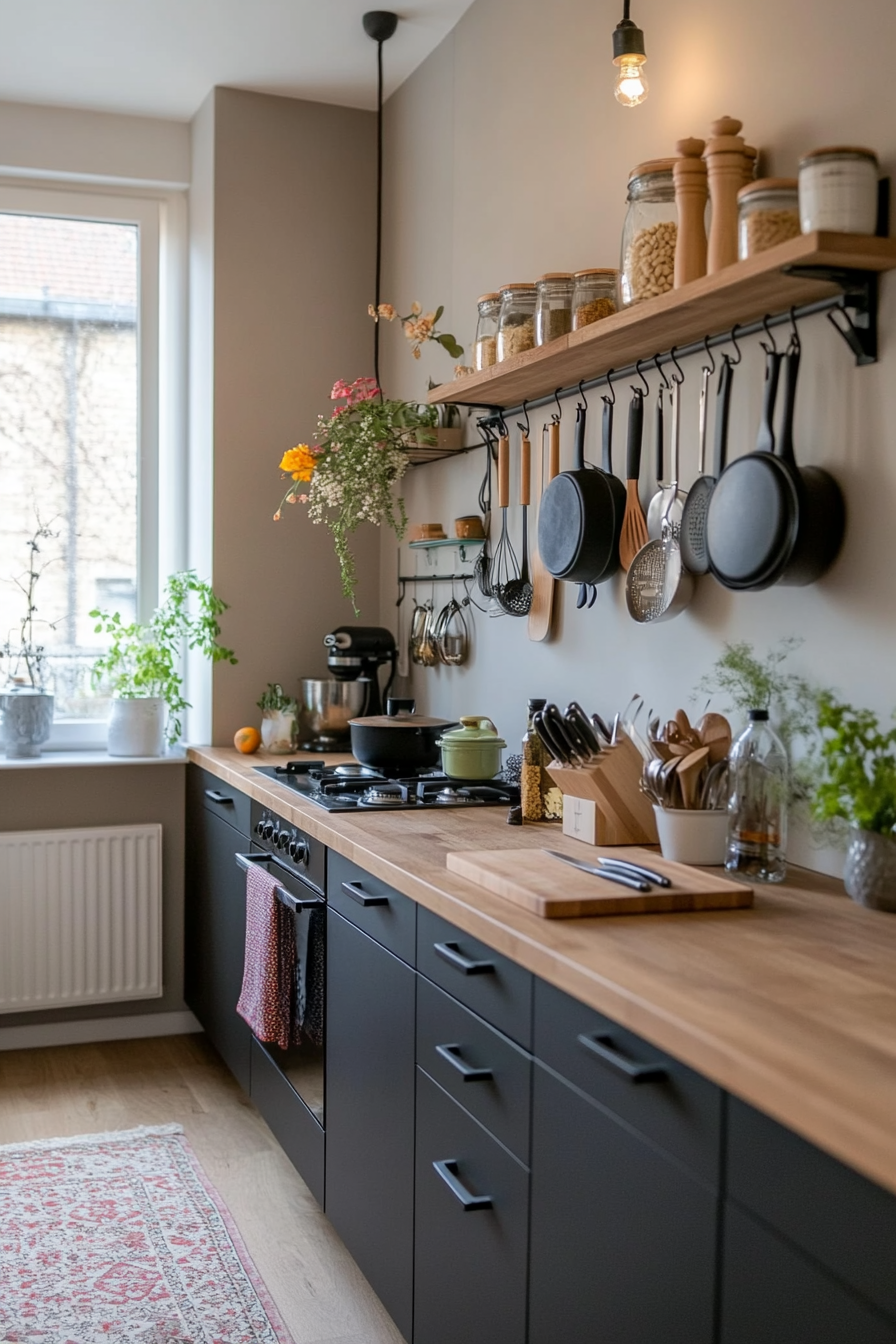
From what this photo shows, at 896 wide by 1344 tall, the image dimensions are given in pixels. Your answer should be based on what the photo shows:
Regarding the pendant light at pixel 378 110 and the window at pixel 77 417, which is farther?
the window at pixel 77 417

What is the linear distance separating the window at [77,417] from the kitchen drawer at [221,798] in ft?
1.55

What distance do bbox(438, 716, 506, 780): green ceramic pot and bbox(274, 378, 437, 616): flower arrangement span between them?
31.7 inches

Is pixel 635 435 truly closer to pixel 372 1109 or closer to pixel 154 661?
pixel 372 1109

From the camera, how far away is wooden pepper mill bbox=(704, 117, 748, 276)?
6.40ft

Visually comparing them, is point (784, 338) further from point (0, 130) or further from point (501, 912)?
point (0, 130)

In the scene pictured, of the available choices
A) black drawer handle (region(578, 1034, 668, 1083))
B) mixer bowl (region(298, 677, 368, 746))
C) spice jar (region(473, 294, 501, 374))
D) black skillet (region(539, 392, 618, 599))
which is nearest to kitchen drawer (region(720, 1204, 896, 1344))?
black drawer handle (region(578, 1034, 668, 1083))

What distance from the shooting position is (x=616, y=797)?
2217mm

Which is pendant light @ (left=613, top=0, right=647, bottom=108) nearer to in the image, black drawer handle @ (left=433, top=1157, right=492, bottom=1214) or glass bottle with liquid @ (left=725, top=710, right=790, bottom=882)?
glass bottle with liquid @ (left=725, top=710, right=790, bottom=882)

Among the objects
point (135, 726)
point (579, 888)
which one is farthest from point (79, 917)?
point (579, 888)

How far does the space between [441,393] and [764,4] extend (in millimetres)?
1054

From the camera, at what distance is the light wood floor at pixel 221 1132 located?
2.42 m

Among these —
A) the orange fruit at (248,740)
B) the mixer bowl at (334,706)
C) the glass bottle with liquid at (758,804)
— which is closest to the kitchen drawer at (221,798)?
the orange fruit at (248,740)

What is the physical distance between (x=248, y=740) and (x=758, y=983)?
249 centimetres

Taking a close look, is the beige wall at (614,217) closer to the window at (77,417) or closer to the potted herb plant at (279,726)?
the potted herb plant at (279,726)
